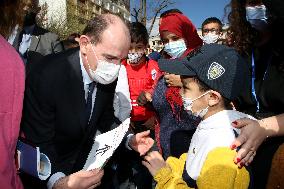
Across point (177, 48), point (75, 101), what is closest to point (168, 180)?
point (75, 101)

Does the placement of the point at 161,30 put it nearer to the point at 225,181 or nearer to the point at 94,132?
the point at 94,132

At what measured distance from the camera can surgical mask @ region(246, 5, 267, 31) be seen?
2.01 meters

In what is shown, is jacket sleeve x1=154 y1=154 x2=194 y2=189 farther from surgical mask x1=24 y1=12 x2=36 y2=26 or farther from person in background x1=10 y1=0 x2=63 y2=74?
surgical mask x1=24 y1=12 x2=36 y2=26

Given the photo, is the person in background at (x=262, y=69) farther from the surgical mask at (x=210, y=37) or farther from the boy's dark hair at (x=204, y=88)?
the surgical mask at (x=210, y=37)

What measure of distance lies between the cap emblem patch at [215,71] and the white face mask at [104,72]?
817mm

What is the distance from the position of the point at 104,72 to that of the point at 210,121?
0.95 meters

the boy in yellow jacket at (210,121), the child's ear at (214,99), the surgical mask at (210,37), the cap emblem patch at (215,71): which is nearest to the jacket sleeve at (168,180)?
the boy in yellow jacket at (210,121)

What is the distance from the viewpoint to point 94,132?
259 centimetres

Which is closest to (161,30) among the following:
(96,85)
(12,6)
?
(96,85)

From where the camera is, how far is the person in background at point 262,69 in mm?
1874

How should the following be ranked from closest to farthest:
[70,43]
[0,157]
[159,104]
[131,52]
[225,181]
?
[0,157]
[225,181]
[159,104]
[131,52]
[70,43]

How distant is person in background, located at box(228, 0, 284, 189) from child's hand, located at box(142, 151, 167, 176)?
0.56 meters

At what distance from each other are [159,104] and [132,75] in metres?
1.69

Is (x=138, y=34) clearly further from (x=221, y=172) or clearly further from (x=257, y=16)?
(x=221, y=172)
